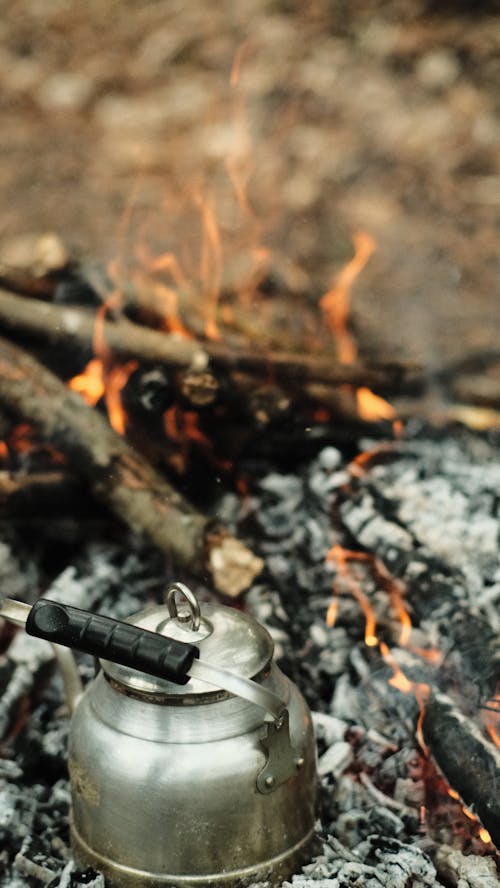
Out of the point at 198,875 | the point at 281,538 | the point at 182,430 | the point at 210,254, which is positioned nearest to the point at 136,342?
the point at 182,430

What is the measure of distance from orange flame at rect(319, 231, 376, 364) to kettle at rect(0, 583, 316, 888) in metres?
2.47

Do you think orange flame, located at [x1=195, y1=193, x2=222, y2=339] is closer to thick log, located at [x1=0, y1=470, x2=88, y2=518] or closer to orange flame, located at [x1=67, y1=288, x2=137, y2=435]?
orange flame, located at [x1=67, y1=288, x2=137, y2=435]

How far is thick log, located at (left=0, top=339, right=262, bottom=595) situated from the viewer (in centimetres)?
261

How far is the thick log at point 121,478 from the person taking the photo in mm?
2611

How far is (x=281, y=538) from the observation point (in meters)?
2.96

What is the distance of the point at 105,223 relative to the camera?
14.9 ft

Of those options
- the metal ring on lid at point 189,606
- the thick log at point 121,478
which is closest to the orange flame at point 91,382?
the thick log at point 121,478

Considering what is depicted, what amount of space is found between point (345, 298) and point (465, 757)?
2.66 meters

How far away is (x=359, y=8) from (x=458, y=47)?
22.3 inches

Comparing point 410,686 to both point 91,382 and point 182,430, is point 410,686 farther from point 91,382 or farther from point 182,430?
point 91,382

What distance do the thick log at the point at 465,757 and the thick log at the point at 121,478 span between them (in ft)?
2.30

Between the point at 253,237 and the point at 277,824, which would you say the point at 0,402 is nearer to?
the point at 277,824

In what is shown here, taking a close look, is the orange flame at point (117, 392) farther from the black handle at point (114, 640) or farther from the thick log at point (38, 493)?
the black handle at point (114, 640)

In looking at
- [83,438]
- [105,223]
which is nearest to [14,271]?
[83,438]
